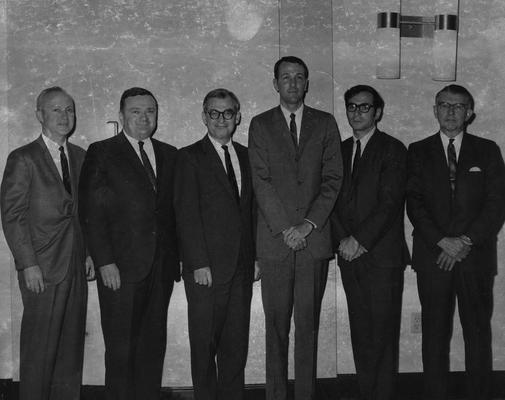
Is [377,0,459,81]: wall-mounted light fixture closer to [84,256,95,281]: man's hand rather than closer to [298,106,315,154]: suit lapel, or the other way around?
[298,106,315,154]: suit lapel

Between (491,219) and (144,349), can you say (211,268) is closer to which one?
(144,349)

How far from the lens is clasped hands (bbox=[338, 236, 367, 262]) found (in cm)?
370

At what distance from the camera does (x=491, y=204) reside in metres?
3.77

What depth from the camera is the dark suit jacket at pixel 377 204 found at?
3.69m

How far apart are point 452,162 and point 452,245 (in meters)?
0.50

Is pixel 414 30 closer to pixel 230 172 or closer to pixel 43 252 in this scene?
pixel 230 172

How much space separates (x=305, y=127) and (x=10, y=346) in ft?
7.65

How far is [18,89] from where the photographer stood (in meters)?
4.09

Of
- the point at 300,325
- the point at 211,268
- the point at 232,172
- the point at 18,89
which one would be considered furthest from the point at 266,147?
the point at 18,89

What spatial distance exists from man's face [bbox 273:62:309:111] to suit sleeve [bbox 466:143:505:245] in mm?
1170

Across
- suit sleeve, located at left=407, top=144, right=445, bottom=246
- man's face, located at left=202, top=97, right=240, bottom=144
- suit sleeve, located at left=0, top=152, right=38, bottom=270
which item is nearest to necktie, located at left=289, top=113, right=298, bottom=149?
man's face, located at left=202, top=97, right=240, bottom=144

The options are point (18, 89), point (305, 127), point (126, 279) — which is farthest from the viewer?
point (18, 89)

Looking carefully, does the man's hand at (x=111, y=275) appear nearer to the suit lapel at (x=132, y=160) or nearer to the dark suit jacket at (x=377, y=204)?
the suit lapel at (x=132, y=160)

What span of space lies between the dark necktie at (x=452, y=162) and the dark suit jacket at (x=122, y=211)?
165 centimetres
